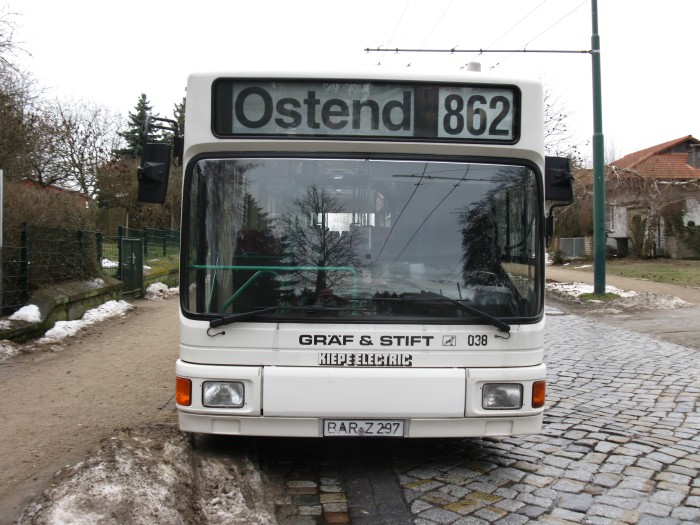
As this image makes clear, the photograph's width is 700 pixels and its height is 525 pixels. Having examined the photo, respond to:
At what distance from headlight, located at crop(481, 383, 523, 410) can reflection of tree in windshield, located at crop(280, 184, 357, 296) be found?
119 centimetres

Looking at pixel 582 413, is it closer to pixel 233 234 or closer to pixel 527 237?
pixel 527 237

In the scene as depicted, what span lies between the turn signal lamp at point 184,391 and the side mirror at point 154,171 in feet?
4.23

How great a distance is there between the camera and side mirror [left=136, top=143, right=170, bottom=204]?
14.4 ft

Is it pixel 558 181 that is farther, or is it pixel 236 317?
pixel 558 181

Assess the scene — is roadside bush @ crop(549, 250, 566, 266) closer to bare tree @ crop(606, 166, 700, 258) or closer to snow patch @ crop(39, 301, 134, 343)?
bare tree @ crop(606, 166, 700, 258)

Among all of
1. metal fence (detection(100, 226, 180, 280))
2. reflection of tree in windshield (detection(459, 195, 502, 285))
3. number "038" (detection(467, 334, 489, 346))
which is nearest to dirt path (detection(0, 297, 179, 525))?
number "038" (detection(467, 334, 489, 346))

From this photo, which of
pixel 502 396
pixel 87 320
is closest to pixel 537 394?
pixel 502 396

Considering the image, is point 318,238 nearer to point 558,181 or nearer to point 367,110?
point 367,110

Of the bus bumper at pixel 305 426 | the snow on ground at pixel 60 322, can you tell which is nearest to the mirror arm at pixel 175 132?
the bus bumper at pixel 305 426

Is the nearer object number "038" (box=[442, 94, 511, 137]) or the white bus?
the white bus

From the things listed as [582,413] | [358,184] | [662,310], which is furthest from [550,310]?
[358,184]

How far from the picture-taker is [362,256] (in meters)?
4.08

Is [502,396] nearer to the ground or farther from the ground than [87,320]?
farther from the ground

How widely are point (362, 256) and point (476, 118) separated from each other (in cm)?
123
